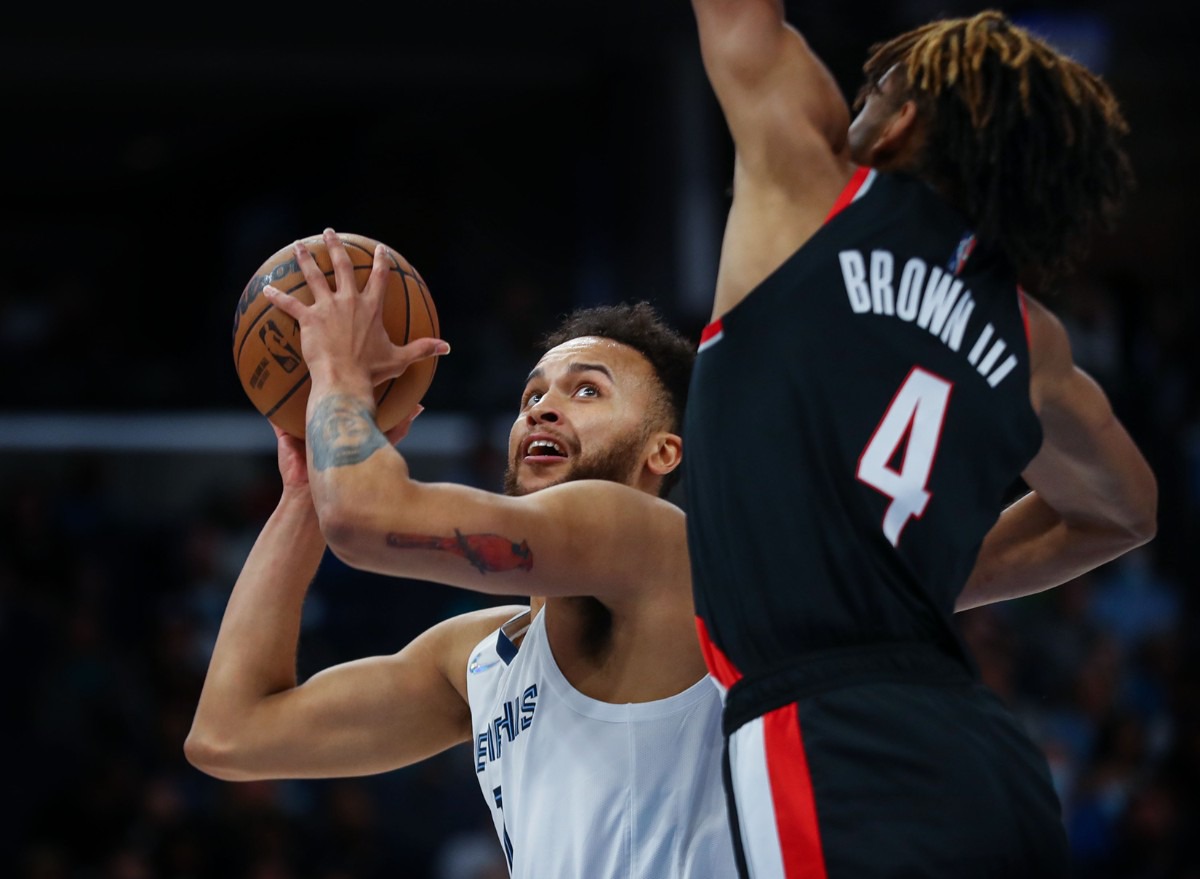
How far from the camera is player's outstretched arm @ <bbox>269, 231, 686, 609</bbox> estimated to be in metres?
2.43

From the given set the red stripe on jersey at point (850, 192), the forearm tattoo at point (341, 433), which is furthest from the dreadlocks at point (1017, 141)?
the forearm tattoo at point (341, 433)

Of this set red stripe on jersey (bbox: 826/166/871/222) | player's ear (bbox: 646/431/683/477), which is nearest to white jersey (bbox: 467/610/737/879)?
player's ear (bbox: 646/431/683/477)

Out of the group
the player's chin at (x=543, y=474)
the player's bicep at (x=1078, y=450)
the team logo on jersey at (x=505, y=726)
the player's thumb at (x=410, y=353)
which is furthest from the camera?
the player's chin at (x=543, y=474)

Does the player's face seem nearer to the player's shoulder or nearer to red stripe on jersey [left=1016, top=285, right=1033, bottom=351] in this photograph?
the player's shoulder

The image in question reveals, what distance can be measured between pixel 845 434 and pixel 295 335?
1238 mm

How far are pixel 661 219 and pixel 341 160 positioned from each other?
346 centimetres

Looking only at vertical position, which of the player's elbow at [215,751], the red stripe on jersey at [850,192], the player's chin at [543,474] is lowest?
the player's elbow at [215,751]

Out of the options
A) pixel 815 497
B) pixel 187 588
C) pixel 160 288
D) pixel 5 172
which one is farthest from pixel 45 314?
pixel 815 497

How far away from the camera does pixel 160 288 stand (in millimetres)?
13234

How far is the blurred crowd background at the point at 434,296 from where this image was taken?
835 centimetres

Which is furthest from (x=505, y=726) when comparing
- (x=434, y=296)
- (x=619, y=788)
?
(x=434, y=296)

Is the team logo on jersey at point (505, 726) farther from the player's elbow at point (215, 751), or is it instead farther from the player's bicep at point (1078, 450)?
the player's bicep at point (1078, 450)

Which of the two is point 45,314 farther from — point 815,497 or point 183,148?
point 815,497

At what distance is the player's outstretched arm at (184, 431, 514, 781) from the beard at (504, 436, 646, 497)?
409mm
